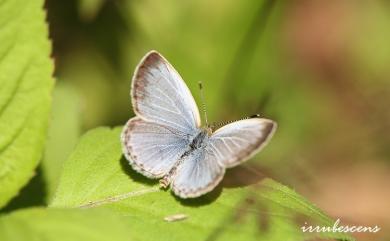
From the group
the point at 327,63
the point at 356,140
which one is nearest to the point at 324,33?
the point at 327,63

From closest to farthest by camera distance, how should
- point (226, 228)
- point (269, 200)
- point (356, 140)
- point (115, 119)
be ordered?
point (226, 228) → point (269, 200) → point (115, 119) → point (356, 140)

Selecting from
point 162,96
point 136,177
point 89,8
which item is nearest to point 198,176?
point 136,177

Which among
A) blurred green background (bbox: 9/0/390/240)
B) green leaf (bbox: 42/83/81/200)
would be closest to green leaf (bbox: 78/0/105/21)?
blurred green background (bbox: 9/0/390/240)

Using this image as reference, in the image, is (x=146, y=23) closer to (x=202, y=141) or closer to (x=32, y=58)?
(x=202, y=141)

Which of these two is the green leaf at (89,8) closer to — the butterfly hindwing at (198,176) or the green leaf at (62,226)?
the butterfly hindwing at (198,176)

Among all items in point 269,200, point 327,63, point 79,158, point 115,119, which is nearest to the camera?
point 269,200
